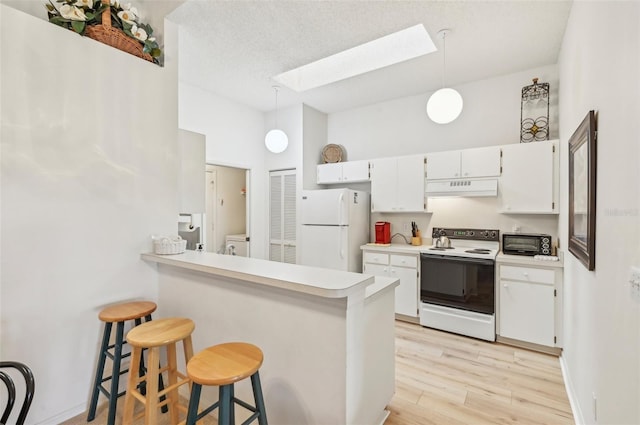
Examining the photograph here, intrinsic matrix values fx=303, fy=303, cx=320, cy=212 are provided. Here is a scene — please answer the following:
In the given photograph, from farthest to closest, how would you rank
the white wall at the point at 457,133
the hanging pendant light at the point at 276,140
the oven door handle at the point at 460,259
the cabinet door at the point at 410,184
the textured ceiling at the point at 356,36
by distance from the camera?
the hanging pendant light at the point at 276,140
the cabinet door at the point at 410,184
the white wall at the point at 457,133
the oven door handle at the point at 460,259
the textured ceiling at the point at 356,36

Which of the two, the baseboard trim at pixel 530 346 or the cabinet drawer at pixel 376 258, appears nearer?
the baseboard trim at pixel 530 346

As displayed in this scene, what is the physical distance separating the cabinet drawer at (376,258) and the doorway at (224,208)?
2.16 m

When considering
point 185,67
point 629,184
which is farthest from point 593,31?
point 185,67

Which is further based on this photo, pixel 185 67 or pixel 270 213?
pixel 270 213

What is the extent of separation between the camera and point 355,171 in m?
4.34

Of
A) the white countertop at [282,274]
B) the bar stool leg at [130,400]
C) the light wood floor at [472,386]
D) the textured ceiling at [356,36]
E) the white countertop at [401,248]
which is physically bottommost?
the light wood floor at [472,386]

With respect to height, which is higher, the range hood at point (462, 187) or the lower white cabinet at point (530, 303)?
the range hood at point (462, 187)

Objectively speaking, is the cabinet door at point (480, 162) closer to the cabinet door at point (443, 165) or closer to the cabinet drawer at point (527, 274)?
the cabinet door at point (443, 165)

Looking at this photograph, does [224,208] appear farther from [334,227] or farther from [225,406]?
[225,406]

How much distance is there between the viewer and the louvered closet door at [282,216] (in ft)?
15.2

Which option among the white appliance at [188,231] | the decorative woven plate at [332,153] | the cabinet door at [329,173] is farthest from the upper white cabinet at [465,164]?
the white appliance at [188,231]

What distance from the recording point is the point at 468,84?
3807mm

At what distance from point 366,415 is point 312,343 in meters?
0.56

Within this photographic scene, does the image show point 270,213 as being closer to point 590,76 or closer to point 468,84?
point 468,84
